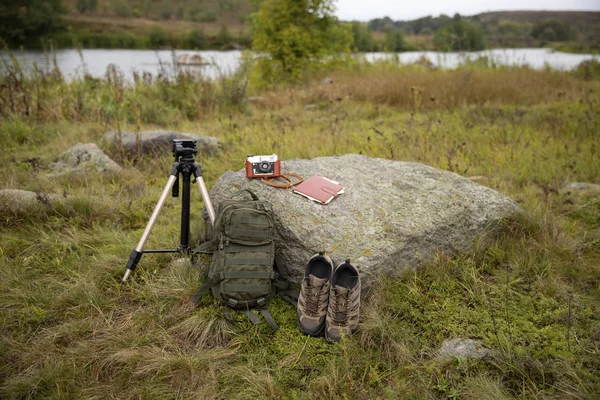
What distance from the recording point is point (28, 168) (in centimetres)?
514

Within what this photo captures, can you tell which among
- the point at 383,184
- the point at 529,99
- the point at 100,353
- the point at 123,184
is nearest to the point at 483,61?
the point at 529,99

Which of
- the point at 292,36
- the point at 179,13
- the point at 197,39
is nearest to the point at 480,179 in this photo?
the point at 292,36

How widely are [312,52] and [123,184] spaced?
27.3ft

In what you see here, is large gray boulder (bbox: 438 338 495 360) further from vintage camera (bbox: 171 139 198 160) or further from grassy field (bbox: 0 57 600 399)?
vintage camera (bbox: 171 139 198 160)

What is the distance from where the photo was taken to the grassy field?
2260 millimetres

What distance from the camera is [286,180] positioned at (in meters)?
3.63

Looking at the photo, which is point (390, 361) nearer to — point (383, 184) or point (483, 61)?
point (383, 184)

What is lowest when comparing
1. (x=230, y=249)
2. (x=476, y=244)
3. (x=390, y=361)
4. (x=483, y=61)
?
(x=390, y=361)

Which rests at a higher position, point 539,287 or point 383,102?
point 383,102

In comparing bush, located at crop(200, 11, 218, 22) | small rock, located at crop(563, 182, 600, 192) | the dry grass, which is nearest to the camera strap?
small rock, located at crop(563, 182, 600, 192)

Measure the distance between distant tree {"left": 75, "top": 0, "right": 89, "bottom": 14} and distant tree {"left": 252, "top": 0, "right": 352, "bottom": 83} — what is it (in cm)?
3944

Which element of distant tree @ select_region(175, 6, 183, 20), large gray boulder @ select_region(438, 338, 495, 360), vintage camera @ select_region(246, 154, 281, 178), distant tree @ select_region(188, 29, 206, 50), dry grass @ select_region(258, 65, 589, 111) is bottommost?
large gray boulder @ select_region(438, 338, 495, 360)

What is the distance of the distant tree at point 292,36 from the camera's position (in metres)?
11.1

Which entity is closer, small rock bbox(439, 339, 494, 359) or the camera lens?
small rock bbox(439, 339, 494, 359)
